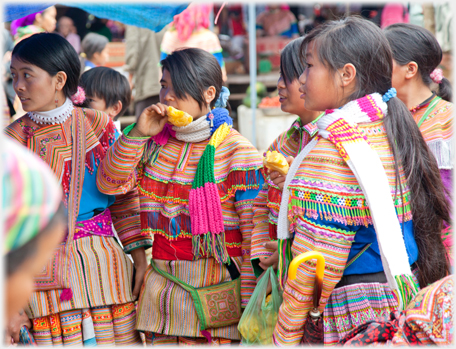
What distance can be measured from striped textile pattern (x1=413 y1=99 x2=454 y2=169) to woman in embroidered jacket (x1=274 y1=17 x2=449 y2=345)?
0.74 m

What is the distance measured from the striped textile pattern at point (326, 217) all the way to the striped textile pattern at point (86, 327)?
1.01m

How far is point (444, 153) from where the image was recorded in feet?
8.13

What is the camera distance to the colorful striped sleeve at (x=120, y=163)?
226 cm

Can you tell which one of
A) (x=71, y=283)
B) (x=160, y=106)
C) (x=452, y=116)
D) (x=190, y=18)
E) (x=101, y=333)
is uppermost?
(x=190, y=18)

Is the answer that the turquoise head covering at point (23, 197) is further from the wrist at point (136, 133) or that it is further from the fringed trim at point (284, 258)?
the wrist at point (136, 133)

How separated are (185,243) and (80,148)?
2.27ft

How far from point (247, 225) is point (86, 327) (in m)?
0.91

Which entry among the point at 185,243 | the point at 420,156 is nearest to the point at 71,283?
the point at 185,243

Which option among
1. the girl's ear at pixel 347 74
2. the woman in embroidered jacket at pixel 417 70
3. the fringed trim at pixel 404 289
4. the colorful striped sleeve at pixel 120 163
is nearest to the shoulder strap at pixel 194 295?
the colorful striped sleeve at pixel 120 163

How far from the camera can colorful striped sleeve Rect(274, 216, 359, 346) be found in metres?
1.63

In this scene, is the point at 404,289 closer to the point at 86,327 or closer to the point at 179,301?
the point at 179,301

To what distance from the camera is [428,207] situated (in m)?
1.78

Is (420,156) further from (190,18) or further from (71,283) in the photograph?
(190,18)

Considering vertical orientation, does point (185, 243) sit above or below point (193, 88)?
below
